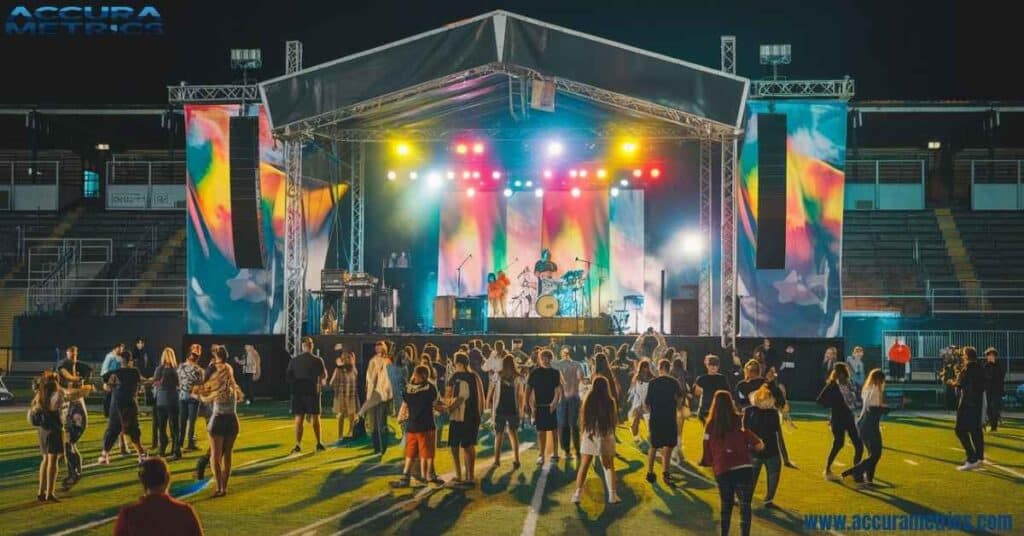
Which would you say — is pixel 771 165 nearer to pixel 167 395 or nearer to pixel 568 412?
pixel 568 412

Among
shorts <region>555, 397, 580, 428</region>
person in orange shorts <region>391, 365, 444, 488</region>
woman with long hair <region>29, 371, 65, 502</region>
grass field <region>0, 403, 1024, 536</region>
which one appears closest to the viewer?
grass field <region>0, 403, 1024, 536</region>

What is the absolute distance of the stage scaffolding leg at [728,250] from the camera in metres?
23.0

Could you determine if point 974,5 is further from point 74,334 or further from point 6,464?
point 6,464

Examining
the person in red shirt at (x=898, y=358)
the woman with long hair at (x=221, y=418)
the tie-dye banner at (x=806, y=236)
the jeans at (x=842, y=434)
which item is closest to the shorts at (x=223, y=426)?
the woman with long hair at (x=221, y=418)

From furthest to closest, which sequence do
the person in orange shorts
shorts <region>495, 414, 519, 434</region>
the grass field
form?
shorts <region>495, 414, 519, 434</region> → the person in orange shorts → the grass field

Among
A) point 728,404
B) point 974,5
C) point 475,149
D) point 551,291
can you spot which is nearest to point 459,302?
point 551,291

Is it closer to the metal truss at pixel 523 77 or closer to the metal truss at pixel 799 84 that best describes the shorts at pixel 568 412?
the metal truss at pixel 523 77

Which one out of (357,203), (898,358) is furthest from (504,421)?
(898,358)

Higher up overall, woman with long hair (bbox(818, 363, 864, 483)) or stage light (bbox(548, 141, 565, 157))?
stage light (bbox(548, 141, 565, 157))

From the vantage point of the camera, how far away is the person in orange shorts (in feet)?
40.1

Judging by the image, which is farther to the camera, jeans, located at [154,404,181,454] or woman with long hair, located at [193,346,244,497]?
jeans, located at [154,404,181,454]

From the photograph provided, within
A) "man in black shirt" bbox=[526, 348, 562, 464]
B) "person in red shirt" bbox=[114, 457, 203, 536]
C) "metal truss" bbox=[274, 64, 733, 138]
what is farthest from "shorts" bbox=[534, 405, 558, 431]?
"metal truss" bbox=[274, 64, 733, 138]

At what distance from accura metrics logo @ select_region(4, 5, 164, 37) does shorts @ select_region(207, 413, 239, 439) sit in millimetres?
32129

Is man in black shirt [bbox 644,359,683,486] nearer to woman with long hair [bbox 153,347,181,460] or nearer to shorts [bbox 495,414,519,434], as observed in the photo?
shorts [bbox 495,414,519,434]
